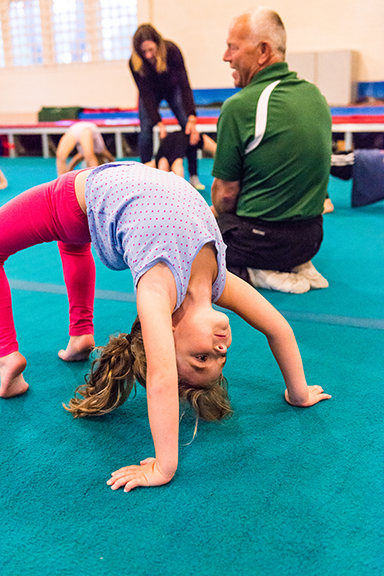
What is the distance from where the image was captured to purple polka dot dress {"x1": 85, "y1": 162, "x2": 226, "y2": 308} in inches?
43.1

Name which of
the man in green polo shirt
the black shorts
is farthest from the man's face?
the black shorts

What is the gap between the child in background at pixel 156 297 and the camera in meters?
1.02

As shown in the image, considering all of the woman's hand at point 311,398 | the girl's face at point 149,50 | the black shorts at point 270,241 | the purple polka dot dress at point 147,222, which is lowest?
the woman's hand at point 311,398

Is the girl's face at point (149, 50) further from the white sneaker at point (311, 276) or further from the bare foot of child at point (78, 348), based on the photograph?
the bare foot of child at point (78, 348)

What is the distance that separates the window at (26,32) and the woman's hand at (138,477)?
9835 mm

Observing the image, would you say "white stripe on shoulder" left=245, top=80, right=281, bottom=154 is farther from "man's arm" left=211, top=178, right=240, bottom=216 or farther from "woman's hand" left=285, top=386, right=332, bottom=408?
"woman's hand" left=285, top=386, right=332, bottom=408

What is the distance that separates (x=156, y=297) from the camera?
1.04m

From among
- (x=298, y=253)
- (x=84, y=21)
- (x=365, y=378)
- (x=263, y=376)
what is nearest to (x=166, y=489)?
(x=263, y=376)

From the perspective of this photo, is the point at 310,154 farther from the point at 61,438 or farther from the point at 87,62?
the point at 87,62

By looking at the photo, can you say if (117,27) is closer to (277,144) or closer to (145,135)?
(145,135)

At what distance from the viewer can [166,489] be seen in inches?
42.2

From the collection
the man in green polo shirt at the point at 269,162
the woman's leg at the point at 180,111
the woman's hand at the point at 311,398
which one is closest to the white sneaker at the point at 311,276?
the man in green polo shirt at the point at 269,162

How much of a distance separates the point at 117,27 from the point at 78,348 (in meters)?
8.52

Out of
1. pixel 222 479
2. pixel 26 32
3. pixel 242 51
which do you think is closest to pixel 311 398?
pixel 222 479
